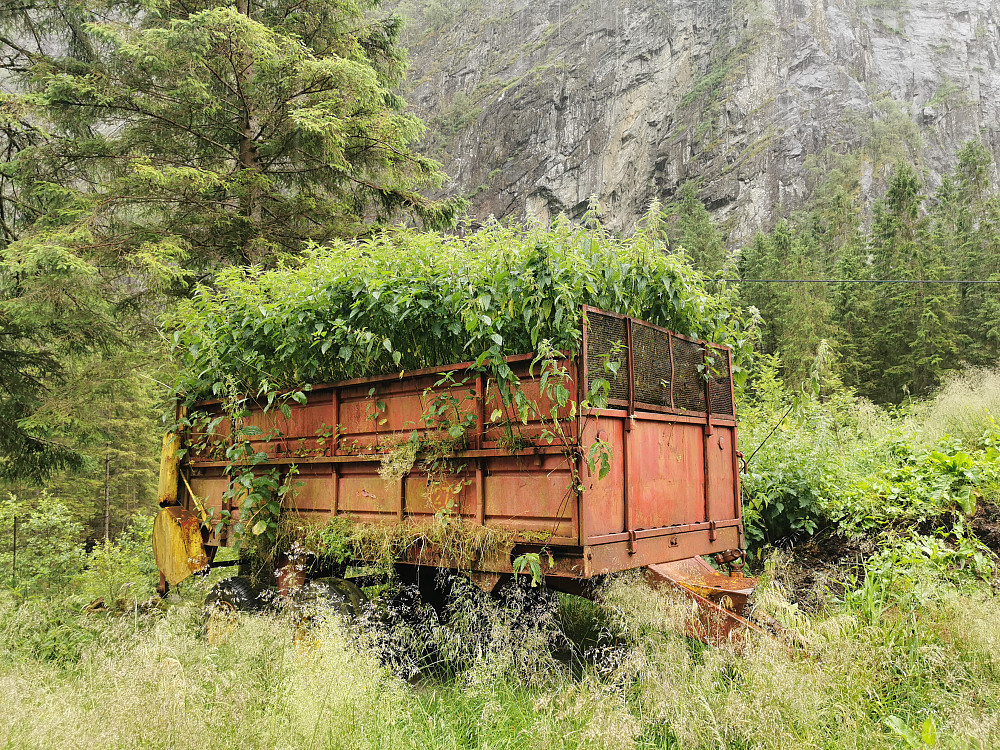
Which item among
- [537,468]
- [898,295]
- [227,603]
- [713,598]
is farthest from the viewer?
[898,295]

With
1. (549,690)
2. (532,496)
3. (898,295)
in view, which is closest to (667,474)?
(532,496)

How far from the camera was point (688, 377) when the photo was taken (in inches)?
187

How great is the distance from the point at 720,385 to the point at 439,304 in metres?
2.28

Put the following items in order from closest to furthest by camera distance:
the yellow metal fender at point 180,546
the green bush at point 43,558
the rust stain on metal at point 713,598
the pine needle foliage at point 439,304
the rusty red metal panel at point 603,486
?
the rusty red metal panel at point 603,486, the pine needle foliage at point 439,304, the rust stain on metal at point 713,598, the yellow metal fender at point 180,546, the green bush at point 43,558


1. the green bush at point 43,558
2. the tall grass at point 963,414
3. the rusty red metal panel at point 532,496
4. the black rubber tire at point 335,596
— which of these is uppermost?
the tall grass at point 963,414

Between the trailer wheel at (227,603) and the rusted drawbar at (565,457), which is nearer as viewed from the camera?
the rusted drawbar at (565,457)

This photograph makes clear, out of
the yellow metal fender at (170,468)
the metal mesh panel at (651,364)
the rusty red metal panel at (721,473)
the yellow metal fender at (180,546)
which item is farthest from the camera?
the yellow metal fender at (170,468)

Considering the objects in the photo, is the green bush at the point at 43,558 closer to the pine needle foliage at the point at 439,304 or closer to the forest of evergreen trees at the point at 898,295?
the pine needle foliage at the point at 439,304

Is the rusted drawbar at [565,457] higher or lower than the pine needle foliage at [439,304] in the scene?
lower

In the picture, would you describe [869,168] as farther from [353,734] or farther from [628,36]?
[353,734]

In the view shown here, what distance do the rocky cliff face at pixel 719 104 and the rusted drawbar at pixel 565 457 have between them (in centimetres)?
4731

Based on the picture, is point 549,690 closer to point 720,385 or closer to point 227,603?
point 720,385

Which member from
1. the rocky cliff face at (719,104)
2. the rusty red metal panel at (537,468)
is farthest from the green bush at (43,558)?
the rocky cliff face at (719,104)

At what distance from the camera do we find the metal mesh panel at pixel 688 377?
4648mm
